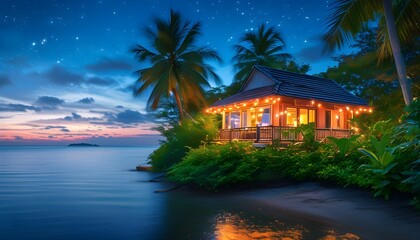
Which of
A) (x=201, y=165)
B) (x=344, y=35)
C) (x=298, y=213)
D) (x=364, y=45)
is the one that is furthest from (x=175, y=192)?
(x=364, y=45)

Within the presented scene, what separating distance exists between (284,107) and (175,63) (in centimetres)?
1225

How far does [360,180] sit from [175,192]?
8.00 m

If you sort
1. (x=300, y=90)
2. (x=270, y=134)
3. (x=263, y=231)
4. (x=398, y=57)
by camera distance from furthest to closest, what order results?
(x=300, y=90) < (x=270, y=134) < (x=398, y=57) < (x=263, y=231)

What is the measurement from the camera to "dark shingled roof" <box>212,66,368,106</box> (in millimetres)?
20625

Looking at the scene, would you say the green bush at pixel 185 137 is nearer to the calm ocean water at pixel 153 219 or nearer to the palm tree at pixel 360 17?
the calm ocean water at pixel 153 219

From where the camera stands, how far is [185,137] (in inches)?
962

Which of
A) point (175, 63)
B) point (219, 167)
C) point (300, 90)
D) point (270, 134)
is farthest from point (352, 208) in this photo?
point (175, 63)

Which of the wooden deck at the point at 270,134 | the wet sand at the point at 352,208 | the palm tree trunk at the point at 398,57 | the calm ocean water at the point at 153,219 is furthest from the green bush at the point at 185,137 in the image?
the palm tree trunk at the point at 398,57

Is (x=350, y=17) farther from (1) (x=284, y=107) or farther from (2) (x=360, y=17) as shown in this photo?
(1) (x=284, y=107)

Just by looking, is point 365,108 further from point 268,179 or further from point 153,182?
point 153,182

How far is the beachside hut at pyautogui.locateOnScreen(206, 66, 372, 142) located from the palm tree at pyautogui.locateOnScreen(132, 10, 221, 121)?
4573mm

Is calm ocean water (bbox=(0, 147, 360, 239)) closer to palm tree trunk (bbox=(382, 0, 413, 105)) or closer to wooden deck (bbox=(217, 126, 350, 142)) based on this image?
wooden deck (bbox=(217, 126, 350, 142))

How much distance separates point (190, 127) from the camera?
24.5m

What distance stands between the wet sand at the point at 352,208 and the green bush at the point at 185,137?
11622 mm
